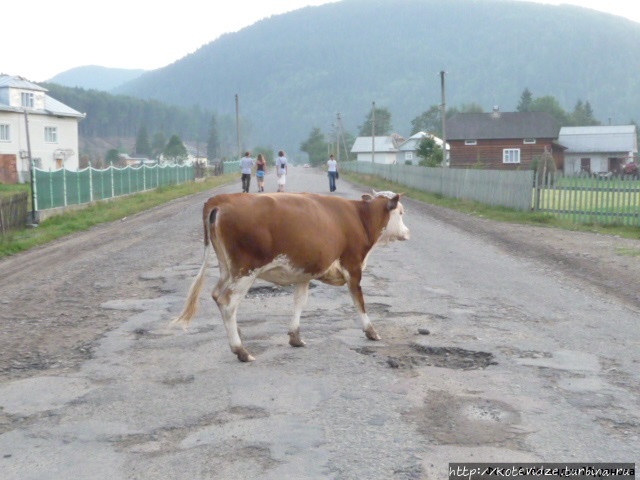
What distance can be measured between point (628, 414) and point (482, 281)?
585 cm

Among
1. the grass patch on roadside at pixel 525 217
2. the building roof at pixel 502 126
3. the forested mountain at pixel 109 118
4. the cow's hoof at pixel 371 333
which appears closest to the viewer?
the cow's hoof at pixel 371 333

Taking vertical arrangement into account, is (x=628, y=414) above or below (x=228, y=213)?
below

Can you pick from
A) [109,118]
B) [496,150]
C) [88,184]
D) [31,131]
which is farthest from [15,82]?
[109,118]

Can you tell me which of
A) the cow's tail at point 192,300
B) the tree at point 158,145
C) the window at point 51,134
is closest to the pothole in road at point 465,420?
the cow's tail at point 192,300

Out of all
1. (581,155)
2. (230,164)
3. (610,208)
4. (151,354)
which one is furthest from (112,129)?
(151,354)

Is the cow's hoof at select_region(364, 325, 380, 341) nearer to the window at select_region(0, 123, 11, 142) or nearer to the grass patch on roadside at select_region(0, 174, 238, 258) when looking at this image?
the grass patch on roadside at select_region(0, 174, 238, 258)

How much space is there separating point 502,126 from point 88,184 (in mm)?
53329

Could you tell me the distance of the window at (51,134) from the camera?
6406 cm

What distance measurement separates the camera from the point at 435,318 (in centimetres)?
859

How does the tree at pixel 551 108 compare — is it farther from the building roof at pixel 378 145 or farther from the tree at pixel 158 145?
the tree at pixel 158 145

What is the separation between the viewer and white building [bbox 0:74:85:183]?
58.9 m

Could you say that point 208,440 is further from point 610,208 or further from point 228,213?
point 610,208

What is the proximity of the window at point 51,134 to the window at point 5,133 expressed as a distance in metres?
4.23

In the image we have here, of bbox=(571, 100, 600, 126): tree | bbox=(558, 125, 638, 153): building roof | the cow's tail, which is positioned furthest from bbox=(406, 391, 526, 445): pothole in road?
bbox=(571, 100, 600, 126): tree
